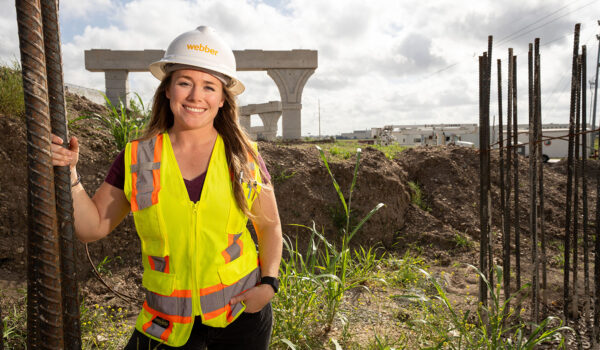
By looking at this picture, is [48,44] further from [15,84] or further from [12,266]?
[15,84]

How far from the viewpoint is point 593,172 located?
404 inches

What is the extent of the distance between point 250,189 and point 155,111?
55 centimetres

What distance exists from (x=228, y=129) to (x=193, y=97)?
23cm

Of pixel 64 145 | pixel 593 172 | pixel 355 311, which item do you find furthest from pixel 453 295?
pixel 593 172

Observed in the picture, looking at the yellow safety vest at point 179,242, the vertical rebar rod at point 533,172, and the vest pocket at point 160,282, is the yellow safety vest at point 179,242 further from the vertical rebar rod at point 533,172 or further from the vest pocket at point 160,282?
the vertical rebar rod at point 533,172

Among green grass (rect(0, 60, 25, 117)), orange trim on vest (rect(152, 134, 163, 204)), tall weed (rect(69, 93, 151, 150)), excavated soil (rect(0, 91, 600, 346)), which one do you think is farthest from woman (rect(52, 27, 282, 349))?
green grass (rect(0, 60, 25, 117))

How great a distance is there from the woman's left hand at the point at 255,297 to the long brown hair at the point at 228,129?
0.29m

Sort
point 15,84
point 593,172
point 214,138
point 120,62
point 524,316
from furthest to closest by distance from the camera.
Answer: point 120,62, point 593,172, point 15,84, point 524,316, point 214,138

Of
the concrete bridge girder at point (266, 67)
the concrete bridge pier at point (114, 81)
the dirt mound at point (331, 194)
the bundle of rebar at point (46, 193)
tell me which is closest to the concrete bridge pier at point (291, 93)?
the concrete bridge girder at point (266, 67)

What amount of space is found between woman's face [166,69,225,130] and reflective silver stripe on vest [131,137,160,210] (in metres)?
0.16

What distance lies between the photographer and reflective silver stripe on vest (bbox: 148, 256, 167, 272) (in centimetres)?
141

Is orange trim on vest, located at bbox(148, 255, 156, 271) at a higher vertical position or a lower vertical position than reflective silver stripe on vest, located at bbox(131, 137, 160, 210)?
lower

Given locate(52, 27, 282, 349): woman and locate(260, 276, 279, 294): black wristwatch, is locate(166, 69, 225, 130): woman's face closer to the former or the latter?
locate(52, 27, 282, 349): woman

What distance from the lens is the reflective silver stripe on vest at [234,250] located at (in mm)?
1462
